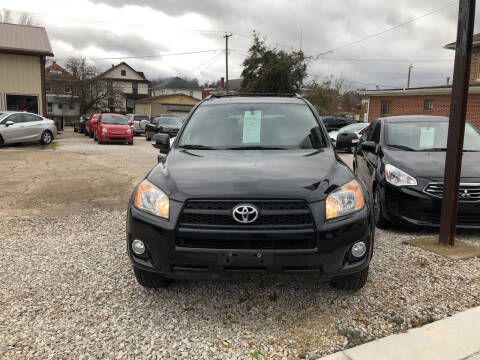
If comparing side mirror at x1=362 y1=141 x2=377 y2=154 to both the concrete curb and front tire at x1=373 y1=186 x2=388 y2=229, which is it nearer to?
front tire at x1=373 y1=186 x2=388 y2=229

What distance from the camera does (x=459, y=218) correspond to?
4637 mm

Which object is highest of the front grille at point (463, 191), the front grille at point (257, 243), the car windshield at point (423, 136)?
the car windshield at point (423, 136)

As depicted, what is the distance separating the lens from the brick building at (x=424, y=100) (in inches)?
993

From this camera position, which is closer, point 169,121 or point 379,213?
point 379,213

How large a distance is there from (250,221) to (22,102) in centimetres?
2325

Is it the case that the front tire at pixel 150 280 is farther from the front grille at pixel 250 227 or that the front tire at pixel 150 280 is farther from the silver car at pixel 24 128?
the silver car at pixel 24 128

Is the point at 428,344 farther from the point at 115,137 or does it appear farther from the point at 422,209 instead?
the point at 115,137

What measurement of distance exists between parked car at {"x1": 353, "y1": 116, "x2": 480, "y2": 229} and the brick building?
22.3 metres

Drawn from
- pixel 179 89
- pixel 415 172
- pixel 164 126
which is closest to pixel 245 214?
pixel 415 172

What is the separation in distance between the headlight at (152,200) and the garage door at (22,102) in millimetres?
22214

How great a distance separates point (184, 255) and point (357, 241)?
1193mm

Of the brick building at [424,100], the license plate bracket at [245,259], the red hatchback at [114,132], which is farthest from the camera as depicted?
the brick building at [424,100]

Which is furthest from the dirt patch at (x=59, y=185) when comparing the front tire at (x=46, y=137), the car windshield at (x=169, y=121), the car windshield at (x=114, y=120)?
the car windshield at (x=169, y=121)

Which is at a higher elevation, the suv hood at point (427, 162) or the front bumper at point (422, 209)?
the suv hood at point (427, 162)
